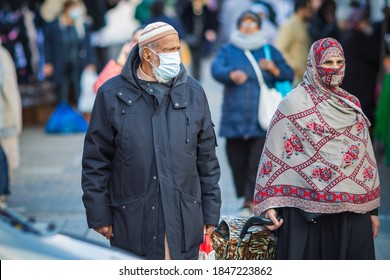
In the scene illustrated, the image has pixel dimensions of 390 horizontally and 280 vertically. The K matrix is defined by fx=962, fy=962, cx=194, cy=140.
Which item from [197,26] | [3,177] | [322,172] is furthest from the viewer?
[197,26]

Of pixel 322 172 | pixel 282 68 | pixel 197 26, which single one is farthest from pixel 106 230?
pixel 197 26

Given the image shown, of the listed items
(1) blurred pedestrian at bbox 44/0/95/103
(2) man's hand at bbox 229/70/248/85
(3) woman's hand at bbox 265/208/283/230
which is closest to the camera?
(3) woman's hand at bbox 265/208/283/230

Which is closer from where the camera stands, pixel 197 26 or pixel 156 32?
pixel 156 32

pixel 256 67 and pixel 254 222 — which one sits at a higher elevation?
pixel 256 67

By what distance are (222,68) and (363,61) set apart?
5.13m

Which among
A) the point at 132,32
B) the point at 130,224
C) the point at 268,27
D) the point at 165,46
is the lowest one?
the point at 130,224

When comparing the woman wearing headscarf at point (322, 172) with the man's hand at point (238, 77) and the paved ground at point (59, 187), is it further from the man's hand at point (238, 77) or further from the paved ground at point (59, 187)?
the man's hand at point (238, 77)

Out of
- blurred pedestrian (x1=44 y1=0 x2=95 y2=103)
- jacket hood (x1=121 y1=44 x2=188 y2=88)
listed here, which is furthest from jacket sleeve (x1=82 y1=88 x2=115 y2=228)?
blurred pedestrian (x1=44 y1=0 x2=95 y2=103)

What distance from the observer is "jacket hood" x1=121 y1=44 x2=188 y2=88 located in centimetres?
506

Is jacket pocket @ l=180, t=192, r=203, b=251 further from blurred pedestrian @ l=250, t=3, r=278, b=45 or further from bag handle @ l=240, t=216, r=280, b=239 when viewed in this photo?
blurred pedestrian @ l=250, t=3, r=278, b=45

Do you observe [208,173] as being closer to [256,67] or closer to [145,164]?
[145,164]

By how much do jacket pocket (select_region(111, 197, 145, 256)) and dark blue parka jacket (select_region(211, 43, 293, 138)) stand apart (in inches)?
132

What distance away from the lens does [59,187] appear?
35.0 feet

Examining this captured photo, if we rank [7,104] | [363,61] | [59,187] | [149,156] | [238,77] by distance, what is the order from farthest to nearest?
[363,61] < [59,187] < [7,104] < [238,77] < [149,156]
